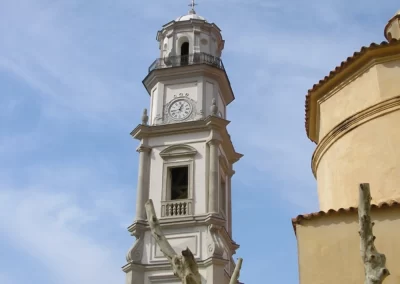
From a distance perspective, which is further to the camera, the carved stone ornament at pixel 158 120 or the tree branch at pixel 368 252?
the carved stone ornament at pixel 158 120

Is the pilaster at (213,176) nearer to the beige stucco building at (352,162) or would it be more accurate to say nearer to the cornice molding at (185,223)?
the cornice molding at (185,223)

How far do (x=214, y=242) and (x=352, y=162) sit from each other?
12.2 m

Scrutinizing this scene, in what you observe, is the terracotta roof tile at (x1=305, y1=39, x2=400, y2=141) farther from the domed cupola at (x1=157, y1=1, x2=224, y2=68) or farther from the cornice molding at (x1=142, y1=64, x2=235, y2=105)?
the domed cupola at (x1=157, y1=1, x2=224, y2=68)

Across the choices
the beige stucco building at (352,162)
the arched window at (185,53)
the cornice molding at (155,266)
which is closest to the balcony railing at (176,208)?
the cornice molding at (155,266)

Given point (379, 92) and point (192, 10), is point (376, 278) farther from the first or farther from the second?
point (192, 10)

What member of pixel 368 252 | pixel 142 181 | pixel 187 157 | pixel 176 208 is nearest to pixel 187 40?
pixel 187 157

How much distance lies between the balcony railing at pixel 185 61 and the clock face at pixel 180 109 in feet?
6.36

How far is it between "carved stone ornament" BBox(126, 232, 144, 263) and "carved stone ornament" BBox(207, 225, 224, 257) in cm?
231

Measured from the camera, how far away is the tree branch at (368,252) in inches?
272

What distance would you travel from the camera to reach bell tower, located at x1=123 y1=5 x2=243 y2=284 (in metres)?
22.1

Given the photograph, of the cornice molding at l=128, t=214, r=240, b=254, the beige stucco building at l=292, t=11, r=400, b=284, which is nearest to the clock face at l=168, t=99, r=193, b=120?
the cornice molding at l=128, t=214, r=240, b=254

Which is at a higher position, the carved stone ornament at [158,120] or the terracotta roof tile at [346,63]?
the carved stone ornament at [158,120]

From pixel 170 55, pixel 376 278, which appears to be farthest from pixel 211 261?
pixel 376 278

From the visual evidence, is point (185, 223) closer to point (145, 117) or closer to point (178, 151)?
point (178, 151)
